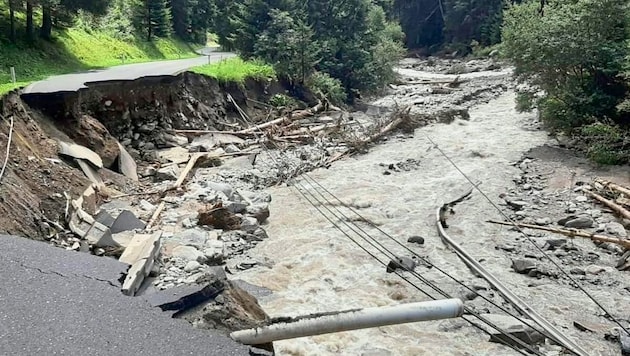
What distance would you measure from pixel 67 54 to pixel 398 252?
2059 centimetres

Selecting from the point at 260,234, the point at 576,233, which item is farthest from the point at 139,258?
the point at 576,233

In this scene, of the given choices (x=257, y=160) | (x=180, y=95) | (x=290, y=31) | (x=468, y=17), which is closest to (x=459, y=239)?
(x=257, y=160)

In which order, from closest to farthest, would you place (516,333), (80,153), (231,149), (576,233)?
(516,333) < (576,233) < (80,153) < (231,149)

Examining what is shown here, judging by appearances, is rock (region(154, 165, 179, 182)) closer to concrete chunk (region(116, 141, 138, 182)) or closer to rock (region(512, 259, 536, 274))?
concrete chunk (region(116, 141, 138, 182))

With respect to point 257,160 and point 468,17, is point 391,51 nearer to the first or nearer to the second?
point 257,160

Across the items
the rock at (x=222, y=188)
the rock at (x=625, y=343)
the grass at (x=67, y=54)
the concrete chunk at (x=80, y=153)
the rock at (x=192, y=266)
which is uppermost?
the grass at (x=67, y=54)

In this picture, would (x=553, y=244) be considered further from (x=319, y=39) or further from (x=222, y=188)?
(x=319, y=39)

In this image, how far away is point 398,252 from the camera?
1170 cm

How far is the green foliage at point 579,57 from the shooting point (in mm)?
18766

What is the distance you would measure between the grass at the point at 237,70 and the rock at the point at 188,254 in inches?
560

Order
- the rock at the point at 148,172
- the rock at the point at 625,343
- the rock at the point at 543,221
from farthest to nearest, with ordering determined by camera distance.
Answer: the rock at the point at 148,172 → the rock at the point at 543,221 → the rock at the point at 625,343

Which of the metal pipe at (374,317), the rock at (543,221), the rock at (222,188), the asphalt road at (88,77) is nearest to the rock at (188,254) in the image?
the rock at (222,188)

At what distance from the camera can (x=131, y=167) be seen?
1612cm

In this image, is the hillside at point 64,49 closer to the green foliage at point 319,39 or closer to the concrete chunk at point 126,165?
the concrete chunk at point 126,165
